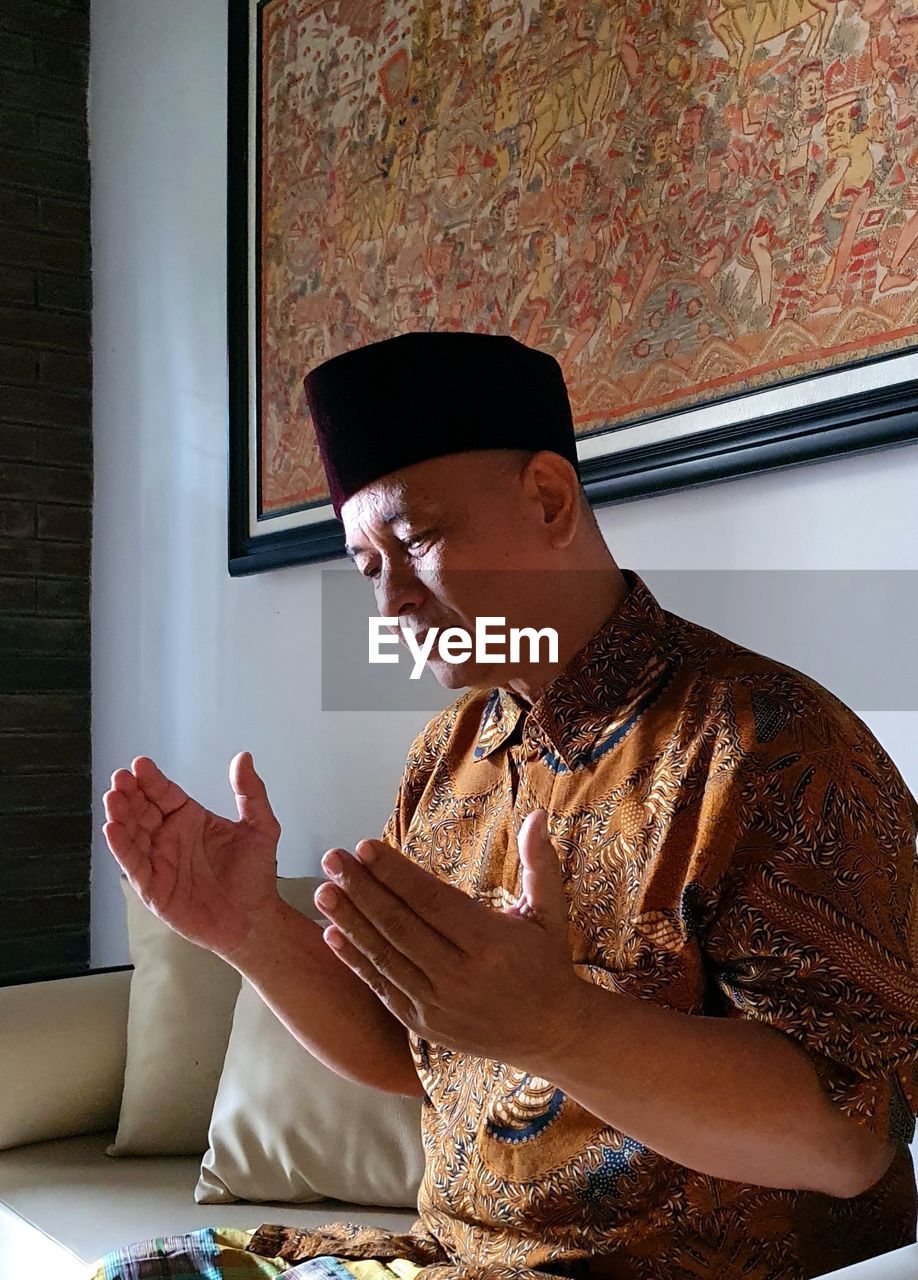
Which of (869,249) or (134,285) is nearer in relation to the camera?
(869,249)

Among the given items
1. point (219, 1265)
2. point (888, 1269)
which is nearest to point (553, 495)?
point (888, 1269)

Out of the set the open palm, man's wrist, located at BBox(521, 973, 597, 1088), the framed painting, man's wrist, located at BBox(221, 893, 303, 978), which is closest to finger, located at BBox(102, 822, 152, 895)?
the open palm

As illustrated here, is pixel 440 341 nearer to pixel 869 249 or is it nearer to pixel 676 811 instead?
pixel 676 811

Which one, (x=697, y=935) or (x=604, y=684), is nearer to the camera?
(x=697, y=935)

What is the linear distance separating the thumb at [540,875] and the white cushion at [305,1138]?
103cm

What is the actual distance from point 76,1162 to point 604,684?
1.42 m

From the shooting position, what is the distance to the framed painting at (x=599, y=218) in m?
1.61

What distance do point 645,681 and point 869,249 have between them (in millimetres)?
704

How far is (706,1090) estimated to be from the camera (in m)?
0.96

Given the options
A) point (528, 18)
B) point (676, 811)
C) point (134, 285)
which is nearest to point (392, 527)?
point (676, 811)

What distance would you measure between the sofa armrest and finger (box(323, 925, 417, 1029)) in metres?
1.49

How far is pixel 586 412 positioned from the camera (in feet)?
6.54

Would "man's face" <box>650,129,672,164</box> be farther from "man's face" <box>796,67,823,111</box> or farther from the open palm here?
the open palm

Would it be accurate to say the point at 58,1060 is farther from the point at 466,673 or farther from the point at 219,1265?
the point at 466,673
